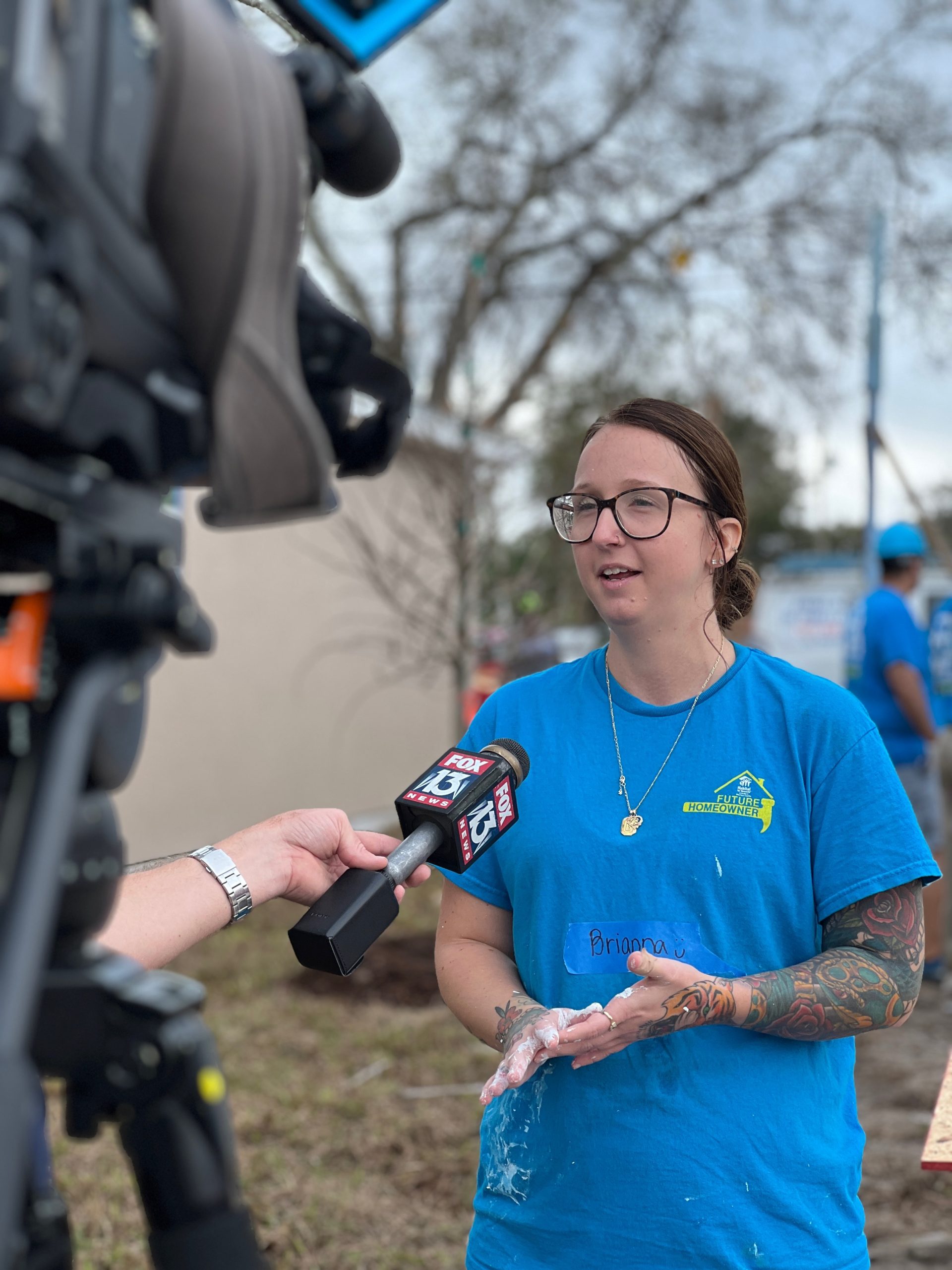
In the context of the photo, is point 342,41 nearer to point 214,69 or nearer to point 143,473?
point 214,69

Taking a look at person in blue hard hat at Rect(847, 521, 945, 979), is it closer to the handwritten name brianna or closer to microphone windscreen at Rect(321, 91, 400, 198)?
the handwritten name brianna

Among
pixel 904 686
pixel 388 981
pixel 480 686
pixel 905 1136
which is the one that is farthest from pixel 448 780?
pixel 480 686

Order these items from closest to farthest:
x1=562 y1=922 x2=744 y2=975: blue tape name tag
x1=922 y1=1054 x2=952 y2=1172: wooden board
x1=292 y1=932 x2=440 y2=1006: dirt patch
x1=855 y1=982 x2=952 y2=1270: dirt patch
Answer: x1=562 y1=922 x2=744 y2=975: blue tape name tag, x1=922 y1=1054 x2=952 y2=1172: wooden board, x1=855 y1=982 x2=952 y2=1270: dirt patch, x1=292 y1=932 x2=440 y2=1006: dirt patch

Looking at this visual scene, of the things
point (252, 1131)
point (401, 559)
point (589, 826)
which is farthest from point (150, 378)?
point (401, 559)

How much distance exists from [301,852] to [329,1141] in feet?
9.08

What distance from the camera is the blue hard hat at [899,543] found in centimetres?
584

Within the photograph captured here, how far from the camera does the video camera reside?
0.78 m

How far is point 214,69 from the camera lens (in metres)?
0.91

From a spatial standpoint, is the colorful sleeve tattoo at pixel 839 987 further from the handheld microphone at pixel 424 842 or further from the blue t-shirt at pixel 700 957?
the handheld microphone at pixel 424 842

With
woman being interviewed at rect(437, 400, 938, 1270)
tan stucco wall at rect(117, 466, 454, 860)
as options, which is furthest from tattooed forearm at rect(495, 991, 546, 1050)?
tan stucco wall at rect(117, 466, 454, 860)

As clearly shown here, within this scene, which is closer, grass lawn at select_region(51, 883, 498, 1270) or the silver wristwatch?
the silver wristwatch

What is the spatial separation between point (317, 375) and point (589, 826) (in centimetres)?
104

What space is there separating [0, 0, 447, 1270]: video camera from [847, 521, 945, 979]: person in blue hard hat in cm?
492

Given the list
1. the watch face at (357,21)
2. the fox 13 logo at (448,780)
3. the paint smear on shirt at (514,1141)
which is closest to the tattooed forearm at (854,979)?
the paint smear on shirt at (514,1141)
